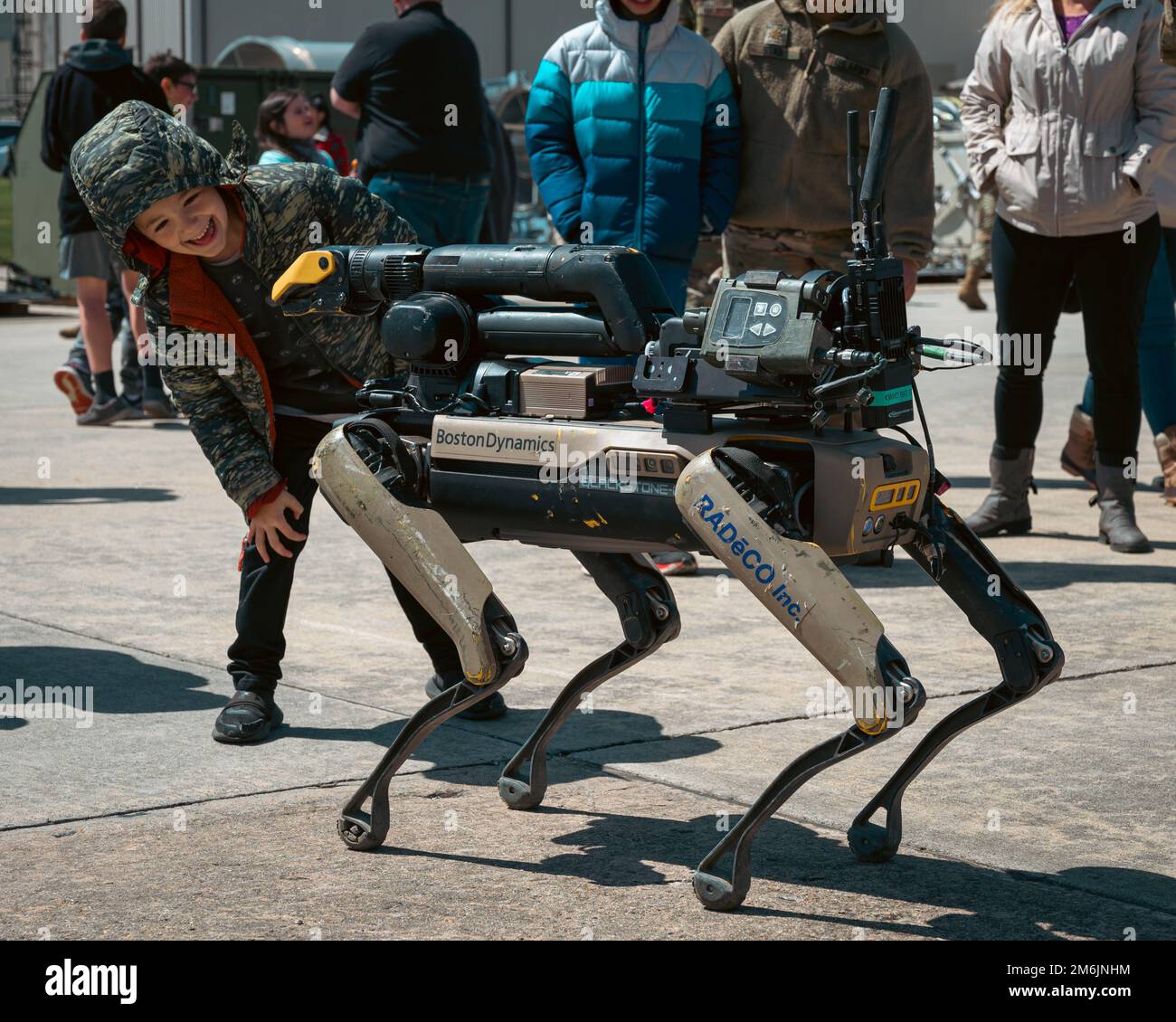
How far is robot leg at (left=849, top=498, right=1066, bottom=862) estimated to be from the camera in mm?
3279

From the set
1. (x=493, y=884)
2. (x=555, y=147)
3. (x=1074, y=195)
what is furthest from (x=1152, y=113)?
(x=493, y=884)

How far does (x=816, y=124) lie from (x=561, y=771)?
2.85 meters

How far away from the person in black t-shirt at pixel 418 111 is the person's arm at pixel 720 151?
6.42 ft

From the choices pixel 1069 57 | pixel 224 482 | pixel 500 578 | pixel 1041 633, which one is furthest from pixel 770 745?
pixel 1069 57

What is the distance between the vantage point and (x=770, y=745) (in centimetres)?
432

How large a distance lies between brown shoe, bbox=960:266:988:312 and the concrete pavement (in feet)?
32.4

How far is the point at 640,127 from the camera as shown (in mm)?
6062

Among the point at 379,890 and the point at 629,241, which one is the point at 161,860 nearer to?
the point at 379,890

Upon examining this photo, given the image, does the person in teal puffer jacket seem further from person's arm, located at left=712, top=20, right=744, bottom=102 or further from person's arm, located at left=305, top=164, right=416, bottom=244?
person's arm, located at left=305, top=164, right=416, bottom=244

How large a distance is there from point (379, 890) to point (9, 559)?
11.8 feet

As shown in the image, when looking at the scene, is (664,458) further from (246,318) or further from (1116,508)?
(1116,508)

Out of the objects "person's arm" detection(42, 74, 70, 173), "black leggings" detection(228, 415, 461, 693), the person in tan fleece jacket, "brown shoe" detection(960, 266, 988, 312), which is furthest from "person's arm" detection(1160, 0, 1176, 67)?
"brown shoe" detection(960, 266, 988, 312)

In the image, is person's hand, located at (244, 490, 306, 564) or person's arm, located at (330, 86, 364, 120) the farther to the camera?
person's arm, located at (330, 86, 364, 120)

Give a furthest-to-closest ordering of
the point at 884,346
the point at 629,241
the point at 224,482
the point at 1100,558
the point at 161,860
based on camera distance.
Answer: the point at 1100,558 → the point at 629,241 → the point at 224,482 → the point at 161,860 → the point at 884,346
